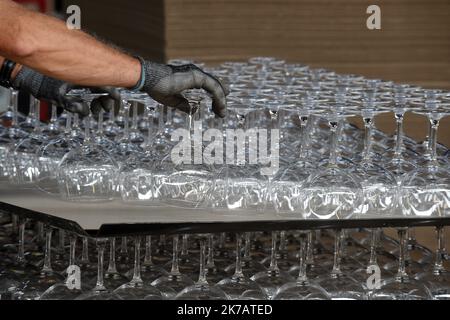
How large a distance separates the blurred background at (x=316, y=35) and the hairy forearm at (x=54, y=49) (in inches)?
131

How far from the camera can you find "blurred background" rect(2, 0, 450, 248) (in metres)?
6.57

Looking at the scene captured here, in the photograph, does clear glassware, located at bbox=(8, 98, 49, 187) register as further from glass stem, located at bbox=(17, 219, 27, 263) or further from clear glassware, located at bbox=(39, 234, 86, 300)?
clear glassware, located at bbox=(39, 234, 86, 300)

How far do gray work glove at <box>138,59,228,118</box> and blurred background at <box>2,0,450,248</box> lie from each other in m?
3.18

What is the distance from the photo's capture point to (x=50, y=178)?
3633 millimetres

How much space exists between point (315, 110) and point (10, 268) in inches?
40.2

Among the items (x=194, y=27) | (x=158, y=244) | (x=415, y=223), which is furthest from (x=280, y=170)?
(x=194, y=27)

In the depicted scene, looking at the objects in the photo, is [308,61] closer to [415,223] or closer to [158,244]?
[158,244]

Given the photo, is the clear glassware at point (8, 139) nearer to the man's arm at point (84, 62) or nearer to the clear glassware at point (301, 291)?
the man's arm at point (84, 62)

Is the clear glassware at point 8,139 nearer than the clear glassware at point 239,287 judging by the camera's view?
No

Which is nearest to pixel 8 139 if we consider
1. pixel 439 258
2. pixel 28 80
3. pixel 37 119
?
pixel 37 119

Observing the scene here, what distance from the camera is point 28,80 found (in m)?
3.82

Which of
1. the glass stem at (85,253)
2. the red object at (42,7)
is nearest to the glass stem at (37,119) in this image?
the glass stem at (85,253)

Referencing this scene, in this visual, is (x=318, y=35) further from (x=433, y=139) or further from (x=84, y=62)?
(x=84, y=62)

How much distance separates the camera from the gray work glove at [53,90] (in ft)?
12.0
